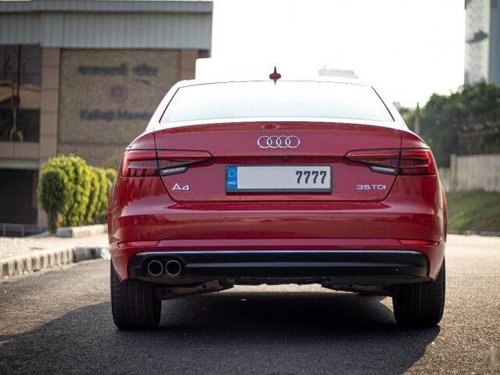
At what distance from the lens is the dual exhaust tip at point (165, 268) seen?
5293 millimetres

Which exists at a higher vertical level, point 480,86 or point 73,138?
point 480,86

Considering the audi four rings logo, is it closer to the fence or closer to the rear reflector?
the rear reflector

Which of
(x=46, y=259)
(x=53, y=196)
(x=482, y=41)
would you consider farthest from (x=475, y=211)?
Result: (x=482, y=41)

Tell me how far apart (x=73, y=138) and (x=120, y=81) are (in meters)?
2.96

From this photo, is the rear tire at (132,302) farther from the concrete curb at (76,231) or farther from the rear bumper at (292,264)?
the concrete curb at (76,231)

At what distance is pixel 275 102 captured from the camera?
597cm

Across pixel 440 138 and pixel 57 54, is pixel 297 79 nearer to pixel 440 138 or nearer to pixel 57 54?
pixel 57 54

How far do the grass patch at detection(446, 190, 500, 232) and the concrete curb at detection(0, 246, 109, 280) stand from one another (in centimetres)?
3854

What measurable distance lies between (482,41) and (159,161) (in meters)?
145

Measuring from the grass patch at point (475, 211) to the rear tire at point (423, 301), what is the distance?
4548 centimetres

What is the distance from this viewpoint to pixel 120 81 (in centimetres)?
4056

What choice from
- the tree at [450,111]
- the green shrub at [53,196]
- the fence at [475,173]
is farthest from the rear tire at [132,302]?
the tree at [450,111]

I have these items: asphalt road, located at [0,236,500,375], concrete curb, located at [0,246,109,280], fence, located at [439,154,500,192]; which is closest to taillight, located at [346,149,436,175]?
asphalt road, located at [0,236,500,375]

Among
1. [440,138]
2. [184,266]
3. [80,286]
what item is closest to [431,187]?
Result: [184,266]
